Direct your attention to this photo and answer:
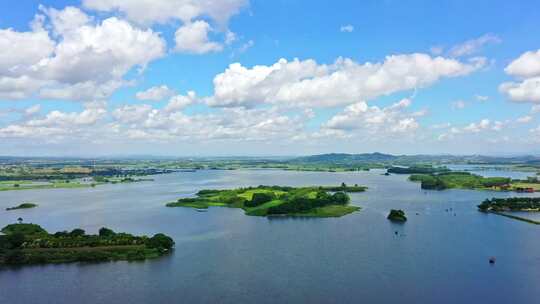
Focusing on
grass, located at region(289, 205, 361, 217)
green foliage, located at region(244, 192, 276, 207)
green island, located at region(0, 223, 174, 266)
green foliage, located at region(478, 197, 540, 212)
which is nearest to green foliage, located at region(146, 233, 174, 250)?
green island, located at region(0, 223, 174, 266)

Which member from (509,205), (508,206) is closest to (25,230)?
(508,206)

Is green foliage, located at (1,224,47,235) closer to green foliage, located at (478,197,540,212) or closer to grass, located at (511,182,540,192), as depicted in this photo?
green foliage, located at (478,197,540,212)

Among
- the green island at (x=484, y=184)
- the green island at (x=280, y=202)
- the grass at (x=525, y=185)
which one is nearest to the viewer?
the green island at (x=280, y=202)

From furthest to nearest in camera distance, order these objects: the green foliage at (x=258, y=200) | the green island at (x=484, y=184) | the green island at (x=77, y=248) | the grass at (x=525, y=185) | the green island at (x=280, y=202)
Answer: the grass at (x=525, y=185) → the green island at (x=484, y=184) → the green foliage at (x=258, y=200) → the green island at (x=280, y=202) → the green island at (x=77, y=248)

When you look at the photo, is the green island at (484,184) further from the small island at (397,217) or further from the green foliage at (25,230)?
the green foliage at (25,230)

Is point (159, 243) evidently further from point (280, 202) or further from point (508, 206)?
point (508, 206)

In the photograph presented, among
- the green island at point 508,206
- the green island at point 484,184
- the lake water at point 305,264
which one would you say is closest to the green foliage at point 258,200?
the lake water at point 305,264

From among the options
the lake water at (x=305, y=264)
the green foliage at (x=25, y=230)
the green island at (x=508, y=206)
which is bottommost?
the lake water at (x=305, y=264)

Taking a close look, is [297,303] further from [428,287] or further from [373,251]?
[373,251]
